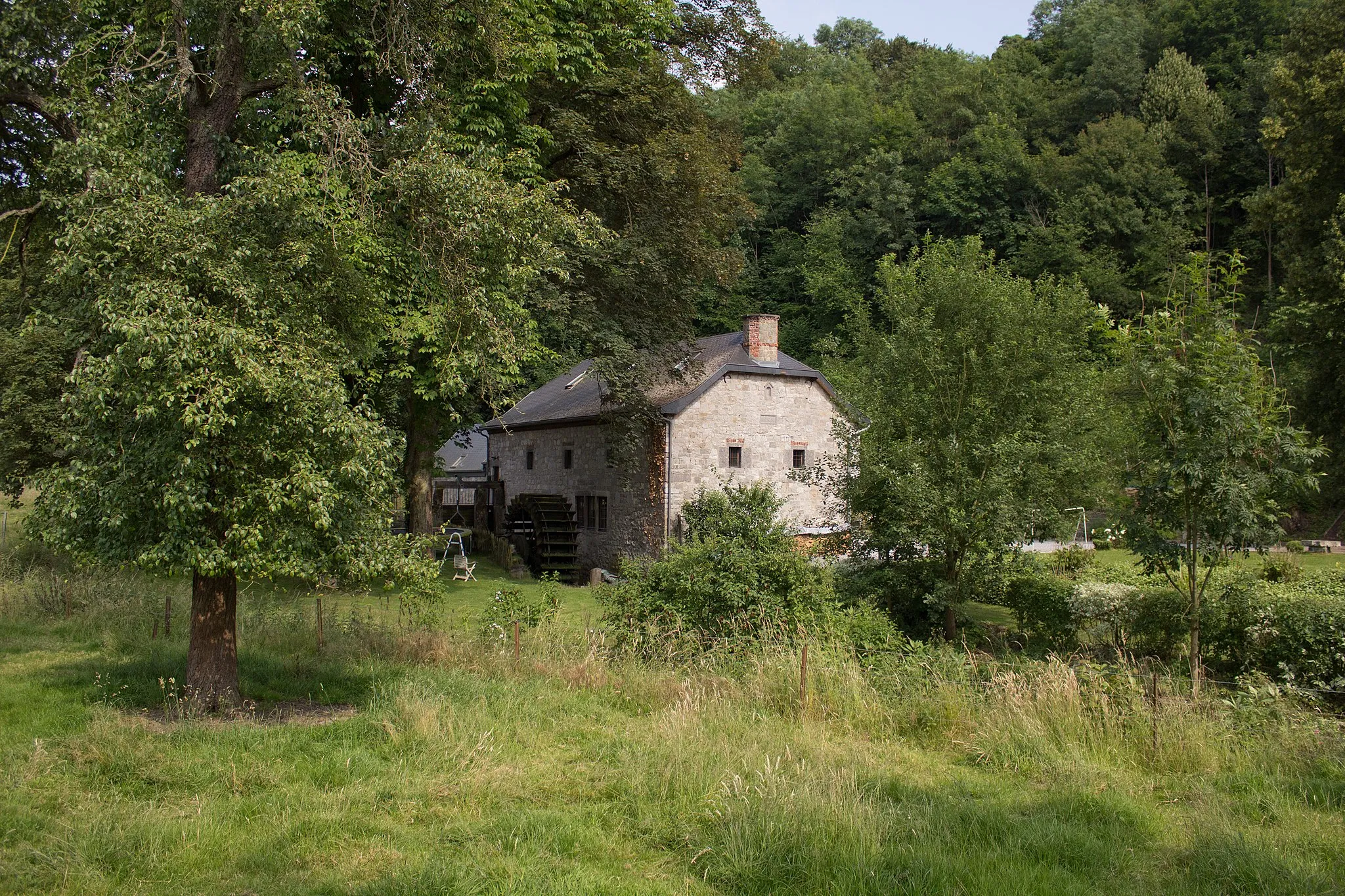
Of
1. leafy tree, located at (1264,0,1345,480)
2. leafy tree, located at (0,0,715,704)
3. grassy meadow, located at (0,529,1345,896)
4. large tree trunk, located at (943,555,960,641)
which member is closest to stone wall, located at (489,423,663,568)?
large tree trunk, located at (943,555,960,641)

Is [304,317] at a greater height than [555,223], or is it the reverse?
[555,223]

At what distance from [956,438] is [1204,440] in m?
4.82

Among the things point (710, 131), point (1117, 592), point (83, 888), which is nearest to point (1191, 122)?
point (710, 131)

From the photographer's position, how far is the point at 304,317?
9.20 meters

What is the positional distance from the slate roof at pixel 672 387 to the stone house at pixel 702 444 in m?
0.05

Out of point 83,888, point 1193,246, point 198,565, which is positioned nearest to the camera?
point 83,888

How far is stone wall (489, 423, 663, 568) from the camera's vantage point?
80.1ft

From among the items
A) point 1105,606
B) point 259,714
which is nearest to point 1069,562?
point 1105,606

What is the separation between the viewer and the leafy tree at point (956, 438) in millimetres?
14867

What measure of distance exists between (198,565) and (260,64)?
632cm

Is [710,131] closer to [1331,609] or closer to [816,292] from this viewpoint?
[1331,609]

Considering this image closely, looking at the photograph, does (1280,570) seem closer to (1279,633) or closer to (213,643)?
(1279,633)

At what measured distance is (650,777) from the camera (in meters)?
7.18

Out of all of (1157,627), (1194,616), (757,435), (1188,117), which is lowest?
(1157,627)
